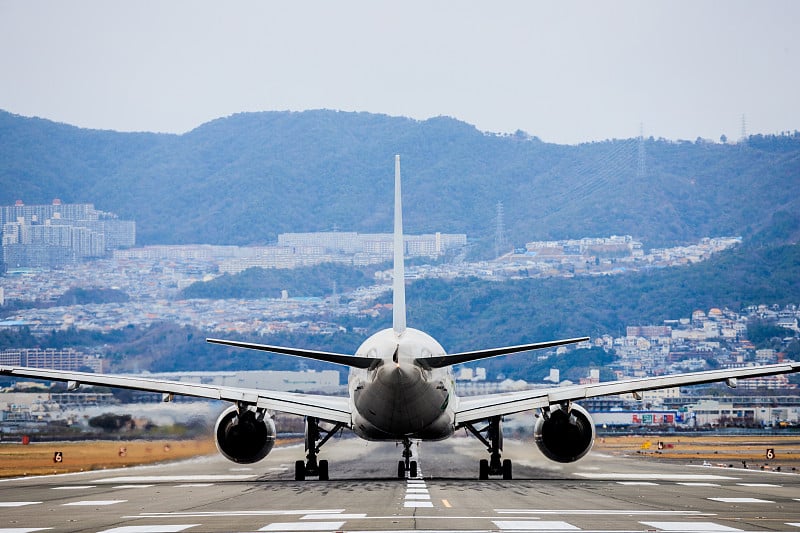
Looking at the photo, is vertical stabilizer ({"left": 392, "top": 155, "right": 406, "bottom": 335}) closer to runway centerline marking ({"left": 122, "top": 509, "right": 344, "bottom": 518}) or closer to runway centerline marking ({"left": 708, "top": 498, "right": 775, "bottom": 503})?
runway centerline marking ({"left": 708, "top": 498, "right": 775, "bottom": 503})

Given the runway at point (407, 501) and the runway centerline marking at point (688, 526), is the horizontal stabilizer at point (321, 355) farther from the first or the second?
the runway centerline marking at point (688, 526)

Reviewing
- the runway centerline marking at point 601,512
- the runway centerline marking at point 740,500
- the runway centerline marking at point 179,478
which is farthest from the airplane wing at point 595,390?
the runway centerline marking at point 601,512

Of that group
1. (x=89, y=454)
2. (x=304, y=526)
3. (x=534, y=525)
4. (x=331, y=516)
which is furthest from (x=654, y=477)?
(x=89, y=454)

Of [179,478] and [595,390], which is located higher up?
[595,390]

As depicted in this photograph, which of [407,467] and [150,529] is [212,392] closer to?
[407,467]

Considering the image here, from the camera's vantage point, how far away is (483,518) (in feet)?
74.1

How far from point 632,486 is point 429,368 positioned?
6.17 metres

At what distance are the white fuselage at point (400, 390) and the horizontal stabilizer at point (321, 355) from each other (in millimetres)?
480

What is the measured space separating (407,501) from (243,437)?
9828mm

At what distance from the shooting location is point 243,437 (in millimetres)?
35812

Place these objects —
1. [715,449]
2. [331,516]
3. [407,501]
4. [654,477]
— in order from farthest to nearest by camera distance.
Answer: [715,449]
[654,477]
[407,501]
[331,516]

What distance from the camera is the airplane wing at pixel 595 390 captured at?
34.6 meters

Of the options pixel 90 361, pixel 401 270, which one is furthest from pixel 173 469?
pixel 90 361

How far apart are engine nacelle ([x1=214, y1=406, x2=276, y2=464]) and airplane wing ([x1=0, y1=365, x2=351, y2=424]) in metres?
0.55
